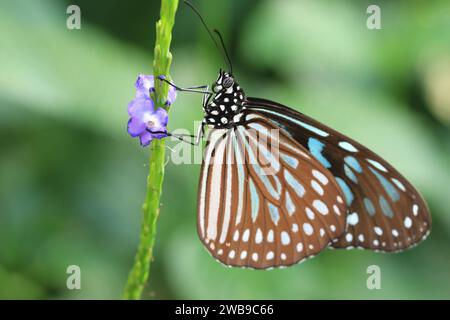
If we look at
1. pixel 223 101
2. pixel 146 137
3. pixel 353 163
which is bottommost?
pixel 353 163

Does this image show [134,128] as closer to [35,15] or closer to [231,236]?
[231,236]

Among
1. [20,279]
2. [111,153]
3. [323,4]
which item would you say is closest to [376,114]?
[323,4]

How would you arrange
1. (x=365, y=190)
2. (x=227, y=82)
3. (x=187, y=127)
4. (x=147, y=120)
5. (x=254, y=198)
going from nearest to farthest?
(x=147, y=120), (x=227, y=82), (x=365, y=190), (x=254, y=198), (x=187, y=127)

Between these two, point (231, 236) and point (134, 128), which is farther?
point (231, 236)

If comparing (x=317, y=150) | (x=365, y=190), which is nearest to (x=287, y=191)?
(x=317, y=150)

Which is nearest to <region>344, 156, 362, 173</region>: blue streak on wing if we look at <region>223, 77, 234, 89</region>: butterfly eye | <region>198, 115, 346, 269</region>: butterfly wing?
<region>198, 115, 346, 269</region>: butterfly wing

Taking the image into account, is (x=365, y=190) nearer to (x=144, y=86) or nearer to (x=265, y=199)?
(x=265, y=199)
